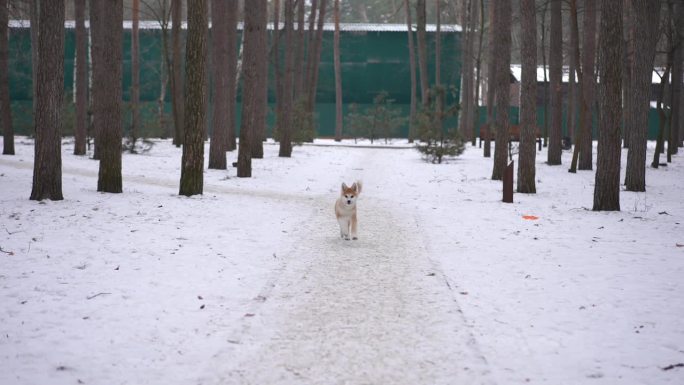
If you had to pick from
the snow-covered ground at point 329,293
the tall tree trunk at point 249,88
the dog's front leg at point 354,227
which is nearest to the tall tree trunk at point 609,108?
the snow-covered ground at point 329,293

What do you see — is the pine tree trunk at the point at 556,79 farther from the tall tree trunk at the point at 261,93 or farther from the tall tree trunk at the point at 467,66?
the tall tree trunk at the point at 467,66

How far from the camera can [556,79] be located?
2642cm

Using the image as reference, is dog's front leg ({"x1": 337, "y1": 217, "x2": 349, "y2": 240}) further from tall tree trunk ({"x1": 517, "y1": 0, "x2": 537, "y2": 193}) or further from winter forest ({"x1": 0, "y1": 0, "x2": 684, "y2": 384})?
tall tree trunk ({"x1": 517, "y1": 0, "x2": 537, "y2": 193})

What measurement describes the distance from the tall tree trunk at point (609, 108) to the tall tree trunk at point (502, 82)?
5.67 meters

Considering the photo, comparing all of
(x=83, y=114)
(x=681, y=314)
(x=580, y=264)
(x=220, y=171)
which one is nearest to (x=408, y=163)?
(x=220, y=171)

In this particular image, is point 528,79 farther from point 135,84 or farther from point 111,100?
point 135,84

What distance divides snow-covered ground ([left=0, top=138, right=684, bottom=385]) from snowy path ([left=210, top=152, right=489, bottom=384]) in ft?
0.07

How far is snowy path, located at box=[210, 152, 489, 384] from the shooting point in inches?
193

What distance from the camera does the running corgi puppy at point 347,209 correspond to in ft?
32.3

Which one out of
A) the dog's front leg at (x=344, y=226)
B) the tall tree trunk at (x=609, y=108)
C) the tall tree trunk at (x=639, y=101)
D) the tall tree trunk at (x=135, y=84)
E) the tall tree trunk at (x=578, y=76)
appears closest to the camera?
the dog's front leg at (x=344, y=226)

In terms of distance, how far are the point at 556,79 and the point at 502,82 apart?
8.63 m

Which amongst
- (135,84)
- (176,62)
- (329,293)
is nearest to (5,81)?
(176,62)

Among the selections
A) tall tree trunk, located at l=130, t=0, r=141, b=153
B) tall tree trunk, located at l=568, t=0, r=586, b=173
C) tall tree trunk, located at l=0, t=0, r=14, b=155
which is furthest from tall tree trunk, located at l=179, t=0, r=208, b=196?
tall tree trunk, located at l=130, t=0, r=141, b=153

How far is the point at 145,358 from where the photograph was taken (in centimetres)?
513
